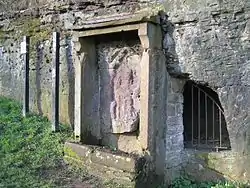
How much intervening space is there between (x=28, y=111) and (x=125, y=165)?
355 centimetres

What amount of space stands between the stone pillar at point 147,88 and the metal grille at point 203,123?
1175mm

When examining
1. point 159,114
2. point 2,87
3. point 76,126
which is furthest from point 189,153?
point 2,87

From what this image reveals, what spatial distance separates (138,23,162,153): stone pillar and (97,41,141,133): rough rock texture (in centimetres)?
47

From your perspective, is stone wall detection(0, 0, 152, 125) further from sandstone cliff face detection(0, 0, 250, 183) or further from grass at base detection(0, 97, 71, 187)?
grass at base detection(0, 97, 71, 187)

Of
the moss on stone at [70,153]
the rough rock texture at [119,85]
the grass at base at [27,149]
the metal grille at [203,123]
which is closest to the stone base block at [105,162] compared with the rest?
the moss on stone at [70,153]

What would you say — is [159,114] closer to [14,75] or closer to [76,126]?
[76,126]

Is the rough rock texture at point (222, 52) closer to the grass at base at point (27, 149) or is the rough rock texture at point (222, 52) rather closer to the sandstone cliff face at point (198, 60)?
the sandstone cliff face at point (198, 60)

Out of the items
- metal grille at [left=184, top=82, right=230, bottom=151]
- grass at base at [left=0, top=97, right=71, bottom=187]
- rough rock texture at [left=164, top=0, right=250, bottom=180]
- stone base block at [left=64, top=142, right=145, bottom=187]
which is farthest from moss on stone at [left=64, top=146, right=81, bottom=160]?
rough rock texture at [left=164, top=0, right=250, bottom=180]

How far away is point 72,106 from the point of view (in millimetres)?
7520

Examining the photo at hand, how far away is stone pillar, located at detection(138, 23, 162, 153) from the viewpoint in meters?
5.56

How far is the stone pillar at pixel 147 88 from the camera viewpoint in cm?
556

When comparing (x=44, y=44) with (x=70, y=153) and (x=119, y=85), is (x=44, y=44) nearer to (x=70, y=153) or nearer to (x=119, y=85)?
(x=119, y=85)

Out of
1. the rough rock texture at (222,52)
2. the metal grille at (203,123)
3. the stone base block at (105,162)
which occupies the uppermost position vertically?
the rough rock texture at (222,52)

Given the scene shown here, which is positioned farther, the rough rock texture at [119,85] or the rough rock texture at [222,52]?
the rough rock texture at [119,85]
